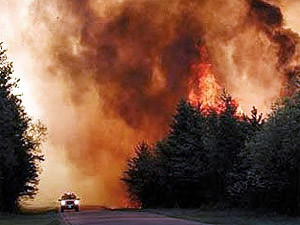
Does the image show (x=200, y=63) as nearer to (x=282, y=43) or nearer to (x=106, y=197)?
(x=282, y=43)

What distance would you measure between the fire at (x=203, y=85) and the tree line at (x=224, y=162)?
17.2 m

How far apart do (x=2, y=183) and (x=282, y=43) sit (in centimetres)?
6808

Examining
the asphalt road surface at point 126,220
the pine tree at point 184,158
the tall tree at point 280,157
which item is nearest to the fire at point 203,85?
the pine tree at point 184,158

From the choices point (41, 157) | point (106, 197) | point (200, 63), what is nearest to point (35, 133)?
point (41, 157)

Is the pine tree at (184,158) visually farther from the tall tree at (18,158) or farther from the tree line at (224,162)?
the tall tree at (18,158)

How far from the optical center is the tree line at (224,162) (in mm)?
50219

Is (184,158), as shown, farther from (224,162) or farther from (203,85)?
(203,85)

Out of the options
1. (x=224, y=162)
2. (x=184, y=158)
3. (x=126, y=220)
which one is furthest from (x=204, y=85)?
(x=126, y=220)

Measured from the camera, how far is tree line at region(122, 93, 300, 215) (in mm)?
50219

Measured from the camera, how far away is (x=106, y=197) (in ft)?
455

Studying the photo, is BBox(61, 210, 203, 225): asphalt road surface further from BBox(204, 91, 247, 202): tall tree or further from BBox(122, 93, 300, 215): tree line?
BBox(204, 91, 247, 202): tall tree

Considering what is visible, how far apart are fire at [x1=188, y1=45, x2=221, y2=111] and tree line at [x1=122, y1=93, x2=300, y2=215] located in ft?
56.5

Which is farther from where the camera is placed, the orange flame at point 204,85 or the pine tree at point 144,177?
the orange flame at point 204,85

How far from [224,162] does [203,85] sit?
44.1 m
